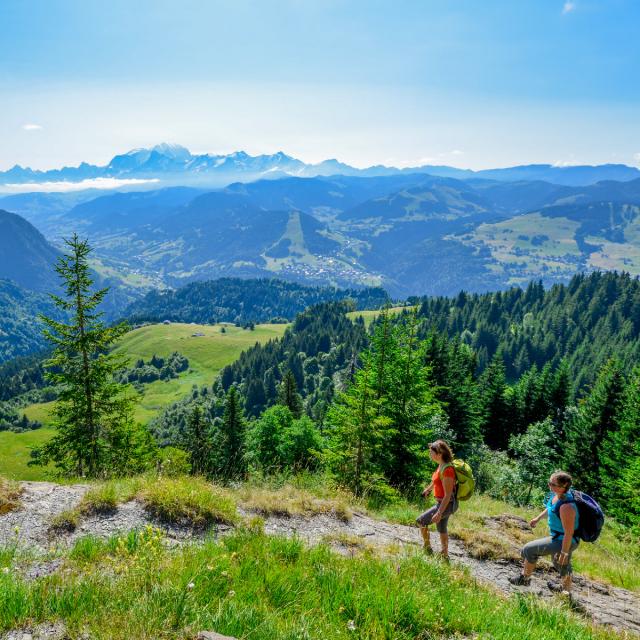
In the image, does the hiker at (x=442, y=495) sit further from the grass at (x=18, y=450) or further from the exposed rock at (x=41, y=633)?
the grass at (x=18, y=450)

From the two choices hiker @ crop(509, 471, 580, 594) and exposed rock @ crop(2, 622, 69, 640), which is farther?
hiker @ crop(509, 471, 580, 594)

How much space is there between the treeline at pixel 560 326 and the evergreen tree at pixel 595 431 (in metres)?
97.6

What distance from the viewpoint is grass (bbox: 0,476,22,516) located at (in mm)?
9203

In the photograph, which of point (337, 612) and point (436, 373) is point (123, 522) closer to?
point (337, 612)

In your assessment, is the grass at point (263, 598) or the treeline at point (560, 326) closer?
the grass at point (263, 598)

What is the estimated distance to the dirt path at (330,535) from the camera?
27.2 feet

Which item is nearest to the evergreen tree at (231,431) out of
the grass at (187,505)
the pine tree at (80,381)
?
the pine tree at (80,381)

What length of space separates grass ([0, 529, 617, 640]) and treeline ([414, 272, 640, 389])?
13631cm

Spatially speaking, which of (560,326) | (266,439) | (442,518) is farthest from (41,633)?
(560,326)

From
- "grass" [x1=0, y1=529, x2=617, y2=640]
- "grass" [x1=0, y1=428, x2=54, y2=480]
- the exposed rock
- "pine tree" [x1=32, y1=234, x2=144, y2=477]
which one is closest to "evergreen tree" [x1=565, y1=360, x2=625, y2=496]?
"grass" [x1=0, y1=529, x2=617, y2=640]

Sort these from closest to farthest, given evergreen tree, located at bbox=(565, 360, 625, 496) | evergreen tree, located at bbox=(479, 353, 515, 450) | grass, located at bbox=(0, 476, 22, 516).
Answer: grass, located at bbox=(0, 476, 22, 516) → evergreen tree, located at bbox=(565, 360, 625, 496) → evergreen tree, located at bbox=(479, 353, 515, 450)

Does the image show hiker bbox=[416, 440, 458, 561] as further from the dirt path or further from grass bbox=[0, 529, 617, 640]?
grass bbox=[0, 529, 617, 640]

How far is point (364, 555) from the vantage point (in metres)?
8.01

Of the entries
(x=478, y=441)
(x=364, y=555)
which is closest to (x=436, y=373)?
(x=478, y=441)
